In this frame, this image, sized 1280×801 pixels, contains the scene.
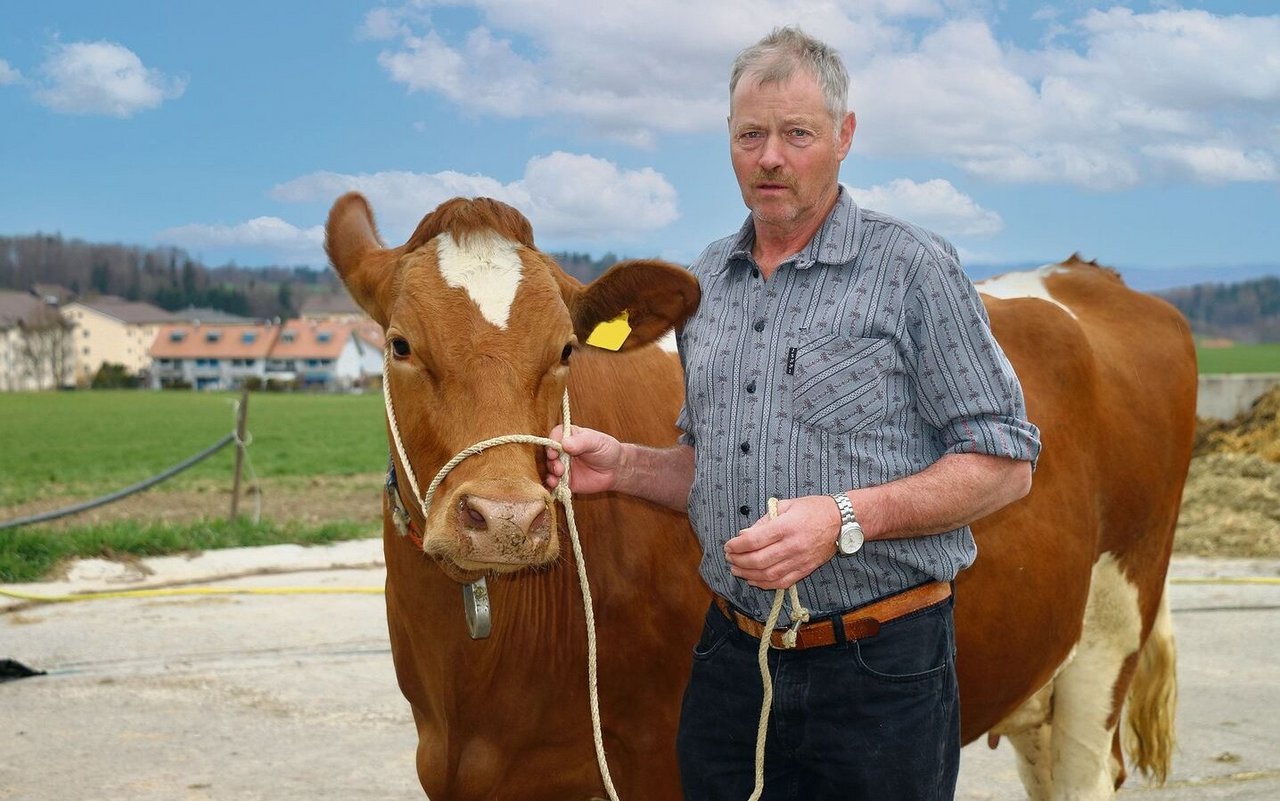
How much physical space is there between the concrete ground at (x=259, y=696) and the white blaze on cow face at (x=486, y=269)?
2.86 meters

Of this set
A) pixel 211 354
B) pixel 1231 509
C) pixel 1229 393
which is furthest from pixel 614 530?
pixel 211 354

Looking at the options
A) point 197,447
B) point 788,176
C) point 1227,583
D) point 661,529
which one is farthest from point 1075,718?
point 197,447

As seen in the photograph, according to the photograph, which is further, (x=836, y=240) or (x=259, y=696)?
(x=259, y=696)

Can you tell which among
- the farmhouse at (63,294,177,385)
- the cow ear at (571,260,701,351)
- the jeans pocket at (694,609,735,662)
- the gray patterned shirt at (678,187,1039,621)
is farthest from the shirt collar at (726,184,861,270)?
the farmhouse at (63,294,177,385)

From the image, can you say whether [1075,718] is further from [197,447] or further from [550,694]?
[197,447]

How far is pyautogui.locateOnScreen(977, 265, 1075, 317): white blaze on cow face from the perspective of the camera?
4.34m

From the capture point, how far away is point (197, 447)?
30406mm

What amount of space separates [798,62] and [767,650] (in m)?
1.15

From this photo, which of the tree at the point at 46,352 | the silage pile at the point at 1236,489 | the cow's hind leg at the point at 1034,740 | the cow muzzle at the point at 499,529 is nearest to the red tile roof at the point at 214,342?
the tree at the point at 46,352

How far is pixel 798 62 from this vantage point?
2.27 meters

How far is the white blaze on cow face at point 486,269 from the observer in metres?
2.51

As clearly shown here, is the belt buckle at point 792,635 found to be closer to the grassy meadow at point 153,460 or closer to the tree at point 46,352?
the grassy meadow at point 153,460

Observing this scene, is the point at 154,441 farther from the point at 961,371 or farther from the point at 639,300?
the point at 961,371

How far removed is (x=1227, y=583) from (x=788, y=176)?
7.70 m
